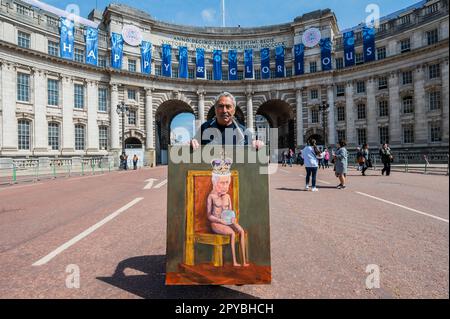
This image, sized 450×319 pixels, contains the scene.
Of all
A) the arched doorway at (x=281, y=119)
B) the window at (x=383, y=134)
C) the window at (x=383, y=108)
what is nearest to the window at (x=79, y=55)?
the arched doorway at (x=281, y=119)

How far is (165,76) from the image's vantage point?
3581 cm

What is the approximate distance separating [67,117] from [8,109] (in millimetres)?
5157

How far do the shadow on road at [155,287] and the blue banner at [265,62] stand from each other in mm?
37423

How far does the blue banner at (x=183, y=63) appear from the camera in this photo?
36375 mm

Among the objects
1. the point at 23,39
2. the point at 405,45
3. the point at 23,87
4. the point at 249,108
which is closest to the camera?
the point at 23,87

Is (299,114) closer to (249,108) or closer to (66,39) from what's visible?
(249,108)

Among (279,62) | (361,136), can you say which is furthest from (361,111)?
(279,62)

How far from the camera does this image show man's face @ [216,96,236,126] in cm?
291

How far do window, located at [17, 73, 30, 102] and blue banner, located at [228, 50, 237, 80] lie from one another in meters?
24.0

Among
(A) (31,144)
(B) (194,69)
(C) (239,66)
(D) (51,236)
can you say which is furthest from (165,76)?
(D) (51,236)

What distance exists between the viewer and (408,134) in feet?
92.8

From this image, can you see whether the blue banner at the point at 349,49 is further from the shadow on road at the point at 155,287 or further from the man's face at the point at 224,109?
the shadow on road at the point at 155,287

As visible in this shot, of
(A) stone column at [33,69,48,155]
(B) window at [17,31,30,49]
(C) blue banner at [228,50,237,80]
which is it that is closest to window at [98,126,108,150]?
(A) stone column at [33,69,48,155]
